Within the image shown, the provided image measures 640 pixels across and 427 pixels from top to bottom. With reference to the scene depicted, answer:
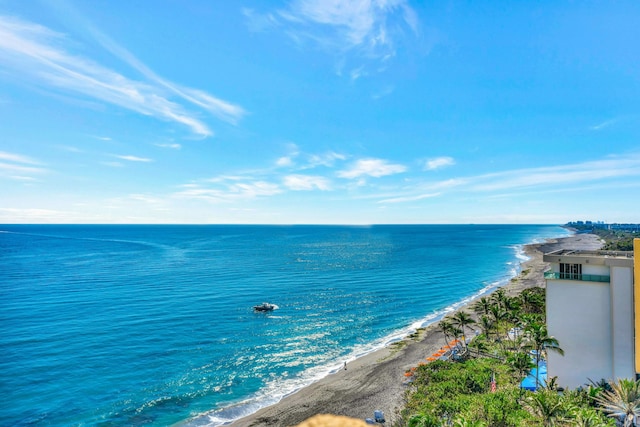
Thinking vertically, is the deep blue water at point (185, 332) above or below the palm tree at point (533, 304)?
below

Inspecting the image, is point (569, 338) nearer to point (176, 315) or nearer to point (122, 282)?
point (176, 315)

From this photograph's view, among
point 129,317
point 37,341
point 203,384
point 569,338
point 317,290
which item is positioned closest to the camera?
point 569,338

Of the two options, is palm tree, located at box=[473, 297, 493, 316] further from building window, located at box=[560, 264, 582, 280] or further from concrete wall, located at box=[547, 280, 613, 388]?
building window, located at box=[560, 264, 582, 280]

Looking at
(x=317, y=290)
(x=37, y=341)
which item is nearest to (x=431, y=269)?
(x=317, y=290)

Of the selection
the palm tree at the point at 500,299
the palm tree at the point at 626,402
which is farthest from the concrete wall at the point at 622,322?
the palm tree at the point at 500,299

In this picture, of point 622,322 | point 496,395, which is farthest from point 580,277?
point 496,395

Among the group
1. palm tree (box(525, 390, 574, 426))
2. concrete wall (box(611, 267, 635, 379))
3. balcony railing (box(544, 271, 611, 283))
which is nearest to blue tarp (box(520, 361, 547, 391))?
concrete wall (box(611, 267, 635, 379))

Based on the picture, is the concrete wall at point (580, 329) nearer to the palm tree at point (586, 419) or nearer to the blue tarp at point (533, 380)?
the blue tarp at point (533, 380)
